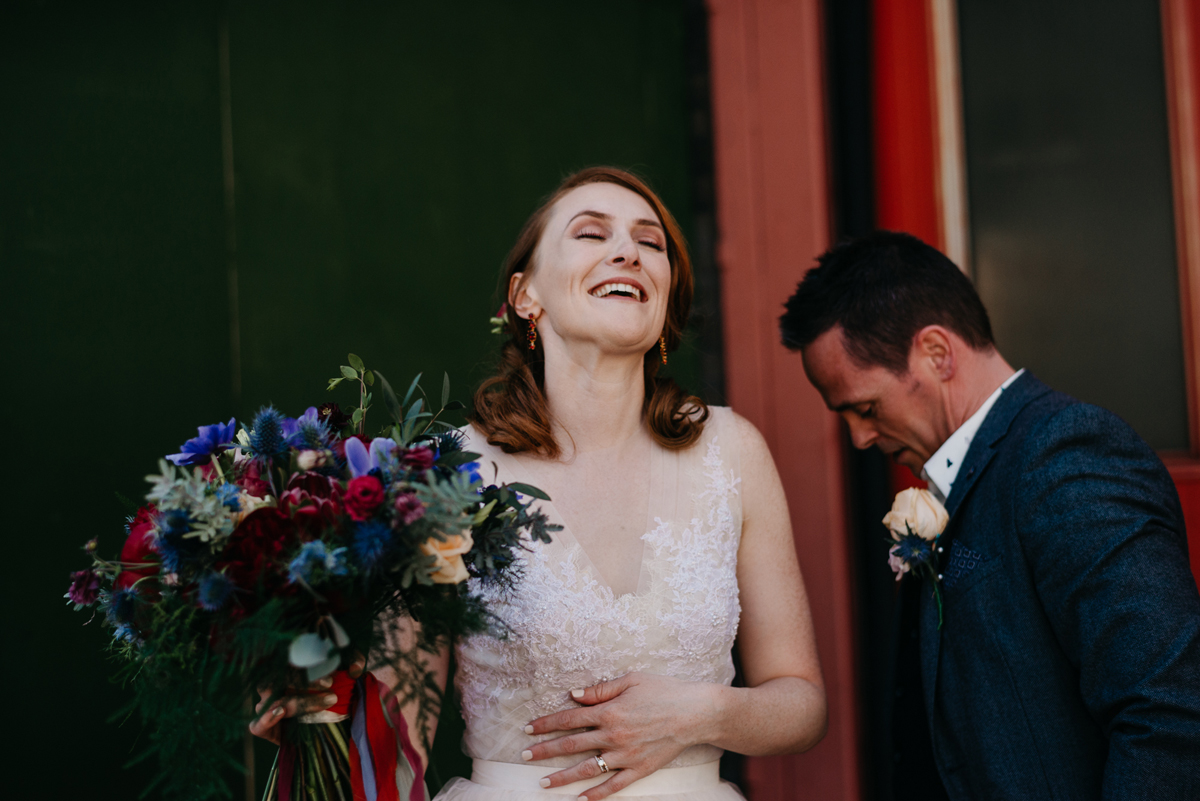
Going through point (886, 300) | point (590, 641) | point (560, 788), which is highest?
point (886, 300)

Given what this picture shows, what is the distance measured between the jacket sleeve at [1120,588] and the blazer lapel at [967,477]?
145mm

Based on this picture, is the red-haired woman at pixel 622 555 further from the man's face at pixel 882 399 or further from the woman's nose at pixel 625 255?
the man's face at pixel 882 399

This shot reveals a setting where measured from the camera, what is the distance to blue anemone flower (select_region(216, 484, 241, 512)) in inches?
51.6

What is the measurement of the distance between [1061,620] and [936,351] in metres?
0.69

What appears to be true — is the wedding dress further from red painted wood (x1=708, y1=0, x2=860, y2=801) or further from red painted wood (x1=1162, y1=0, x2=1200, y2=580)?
red painted wood (x1=1162, y1=0, x2=1200, y2=580)

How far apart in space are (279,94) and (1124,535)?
2.69 m

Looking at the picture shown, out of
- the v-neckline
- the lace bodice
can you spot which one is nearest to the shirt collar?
the lace bodice

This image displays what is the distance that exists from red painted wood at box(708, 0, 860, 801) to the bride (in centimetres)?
77

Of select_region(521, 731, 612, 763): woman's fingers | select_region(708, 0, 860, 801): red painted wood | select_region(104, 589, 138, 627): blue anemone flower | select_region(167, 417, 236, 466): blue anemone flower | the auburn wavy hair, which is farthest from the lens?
select_region(708, 0, 860, 801): red painted wood

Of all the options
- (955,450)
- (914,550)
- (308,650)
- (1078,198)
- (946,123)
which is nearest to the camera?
(308,650)

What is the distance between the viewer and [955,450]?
80.1 inches

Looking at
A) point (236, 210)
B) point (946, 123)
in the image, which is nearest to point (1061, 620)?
point (946, 123)

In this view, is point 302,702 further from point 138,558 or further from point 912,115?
point 912,115

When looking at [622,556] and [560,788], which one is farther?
[622,556]
